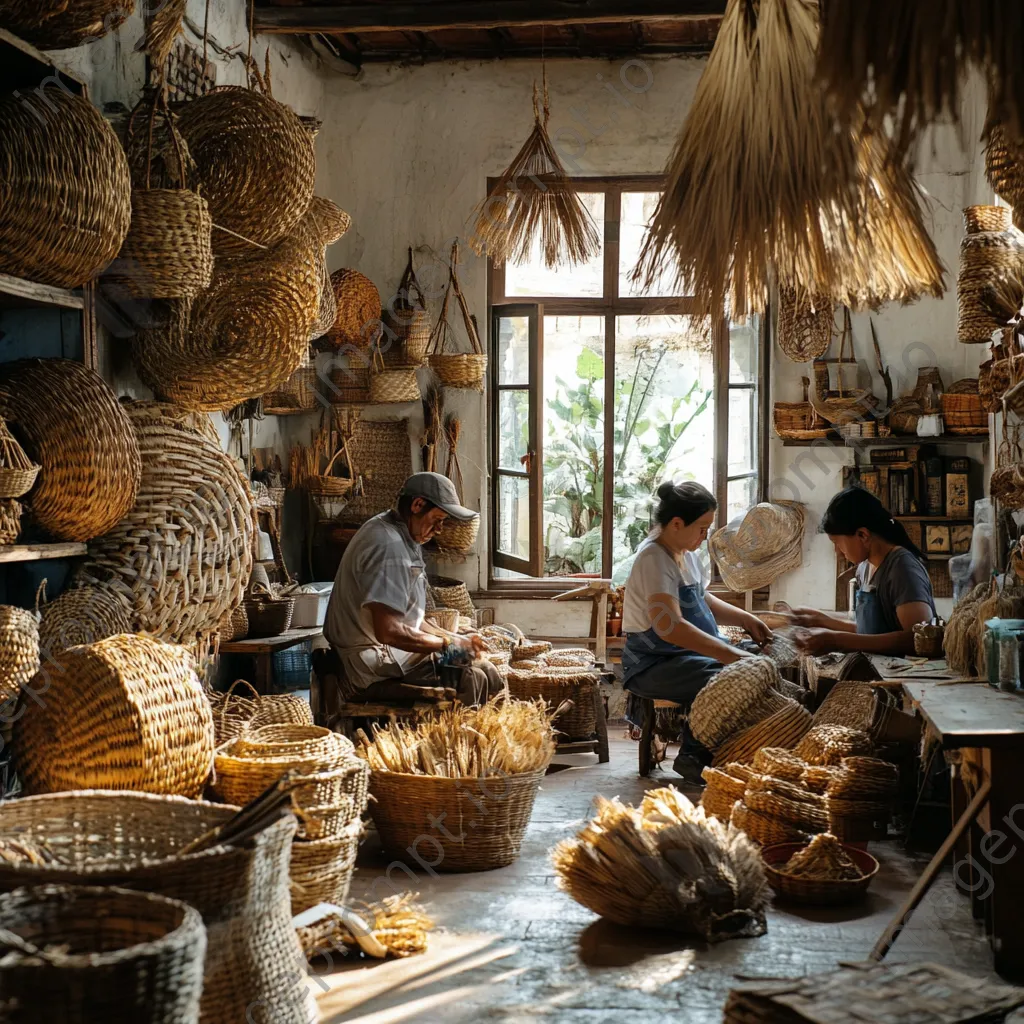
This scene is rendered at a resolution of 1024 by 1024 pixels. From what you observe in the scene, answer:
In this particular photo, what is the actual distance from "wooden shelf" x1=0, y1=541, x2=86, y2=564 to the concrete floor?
4.72 feet

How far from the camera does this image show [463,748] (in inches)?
172

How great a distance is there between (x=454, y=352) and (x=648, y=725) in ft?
11.1

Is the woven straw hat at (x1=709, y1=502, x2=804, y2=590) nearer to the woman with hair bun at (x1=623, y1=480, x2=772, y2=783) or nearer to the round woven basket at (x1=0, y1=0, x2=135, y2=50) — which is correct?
the woman with hair bun at (x1=623, y1=480, x2=772, y2=783)

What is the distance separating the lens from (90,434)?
11.6 ft

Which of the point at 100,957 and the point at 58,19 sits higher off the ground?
the point at 58,19

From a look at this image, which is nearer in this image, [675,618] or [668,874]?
[668,874]

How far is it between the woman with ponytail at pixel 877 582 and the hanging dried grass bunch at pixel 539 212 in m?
2.57

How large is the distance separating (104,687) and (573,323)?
21.3ft

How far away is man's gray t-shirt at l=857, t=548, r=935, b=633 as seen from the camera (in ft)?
17.1

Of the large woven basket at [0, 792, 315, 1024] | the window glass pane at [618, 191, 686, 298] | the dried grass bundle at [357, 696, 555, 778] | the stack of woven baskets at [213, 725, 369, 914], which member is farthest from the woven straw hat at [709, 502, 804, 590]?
the large woven basket at [0, 792, 315, 1024]

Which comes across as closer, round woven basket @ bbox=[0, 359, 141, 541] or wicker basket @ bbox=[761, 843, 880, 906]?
round woven basket @ bbox=[0, 359, 141, 541]

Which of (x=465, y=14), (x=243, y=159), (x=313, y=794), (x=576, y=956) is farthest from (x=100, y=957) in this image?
(x=465, y=14)

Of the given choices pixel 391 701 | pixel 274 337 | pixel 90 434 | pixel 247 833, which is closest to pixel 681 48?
pixel 274 337

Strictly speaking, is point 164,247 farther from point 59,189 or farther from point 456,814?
point 456,814
